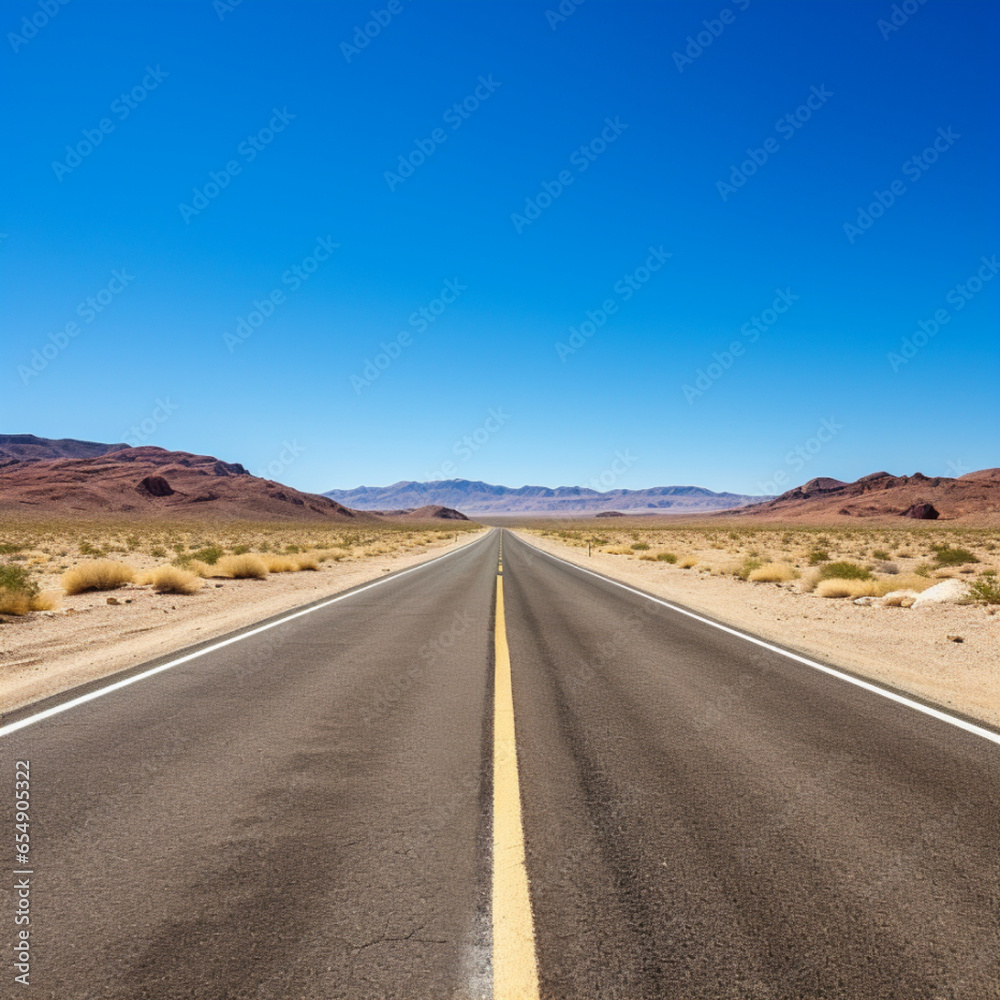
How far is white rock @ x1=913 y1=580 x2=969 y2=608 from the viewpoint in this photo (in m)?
12.2

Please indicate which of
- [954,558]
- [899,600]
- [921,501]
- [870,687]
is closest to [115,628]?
[870,687]

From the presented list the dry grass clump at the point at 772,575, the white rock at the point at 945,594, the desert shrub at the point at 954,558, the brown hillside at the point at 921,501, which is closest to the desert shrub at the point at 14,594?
the white rock at the point at 945,594

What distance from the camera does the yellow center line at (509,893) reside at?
202 cm

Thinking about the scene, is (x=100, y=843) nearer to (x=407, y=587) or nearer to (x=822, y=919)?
(x=822, y=919)

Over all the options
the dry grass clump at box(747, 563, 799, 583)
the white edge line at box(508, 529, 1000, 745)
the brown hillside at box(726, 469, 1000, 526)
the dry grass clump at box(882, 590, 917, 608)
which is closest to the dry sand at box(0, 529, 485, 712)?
the white edge line at box(508, 529, 1000, 745)

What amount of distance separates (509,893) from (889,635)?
987 centimetres

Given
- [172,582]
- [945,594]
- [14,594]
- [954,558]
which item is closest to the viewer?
[14,594]

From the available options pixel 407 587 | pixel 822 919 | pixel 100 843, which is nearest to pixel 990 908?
pixel 822 919

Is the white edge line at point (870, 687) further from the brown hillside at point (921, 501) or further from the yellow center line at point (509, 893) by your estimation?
the brown hillside at point (921, 501)

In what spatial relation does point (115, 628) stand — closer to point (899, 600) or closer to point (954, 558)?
point (899, 600)

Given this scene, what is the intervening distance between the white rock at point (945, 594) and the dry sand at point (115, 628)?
13.4 meters

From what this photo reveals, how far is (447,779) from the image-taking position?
379 centimetres

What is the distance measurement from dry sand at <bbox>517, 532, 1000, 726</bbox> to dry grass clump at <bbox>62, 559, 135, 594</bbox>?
14.4 metres

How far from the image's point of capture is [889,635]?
9.87 m
